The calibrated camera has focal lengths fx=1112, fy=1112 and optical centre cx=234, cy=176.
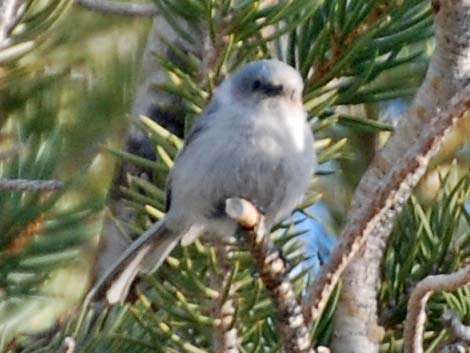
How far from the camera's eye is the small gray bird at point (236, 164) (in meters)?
1.25

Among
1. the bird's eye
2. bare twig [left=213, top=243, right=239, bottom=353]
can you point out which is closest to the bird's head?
the bird's eye

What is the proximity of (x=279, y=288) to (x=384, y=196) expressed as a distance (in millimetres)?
120

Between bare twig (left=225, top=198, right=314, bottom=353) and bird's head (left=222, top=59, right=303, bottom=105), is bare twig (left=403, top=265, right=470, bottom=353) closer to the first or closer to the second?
bare twig (left=225, top=198, right=314, bottom=353)

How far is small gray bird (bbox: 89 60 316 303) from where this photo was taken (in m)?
1.25

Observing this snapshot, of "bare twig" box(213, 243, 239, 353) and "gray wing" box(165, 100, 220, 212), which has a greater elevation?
"gray wing" box(165, 100, 220, 212)

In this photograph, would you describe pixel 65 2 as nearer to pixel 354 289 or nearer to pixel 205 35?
pixel 205 35

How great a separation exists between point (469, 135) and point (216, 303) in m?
0.60

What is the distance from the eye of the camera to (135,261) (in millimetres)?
1252

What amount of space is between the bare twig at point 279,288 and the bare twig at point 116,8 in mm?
462

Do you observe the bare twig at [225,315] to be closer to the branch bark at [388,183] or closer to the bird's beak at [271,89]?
the branch bark at [388,183]

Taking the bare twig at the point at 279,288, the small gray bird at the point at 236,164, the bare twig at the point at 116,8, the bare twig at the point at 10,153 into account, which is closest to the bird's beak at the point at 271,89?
the small gray bird at the point at 236,164

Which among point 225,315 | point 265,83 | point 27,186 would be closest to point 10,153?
point 27,186

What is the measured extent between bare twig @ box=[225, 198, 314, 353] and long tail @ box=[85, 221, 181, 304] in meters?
0.35

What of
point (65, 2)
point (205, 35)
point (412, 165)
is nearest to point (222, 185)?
point (205, 35)
